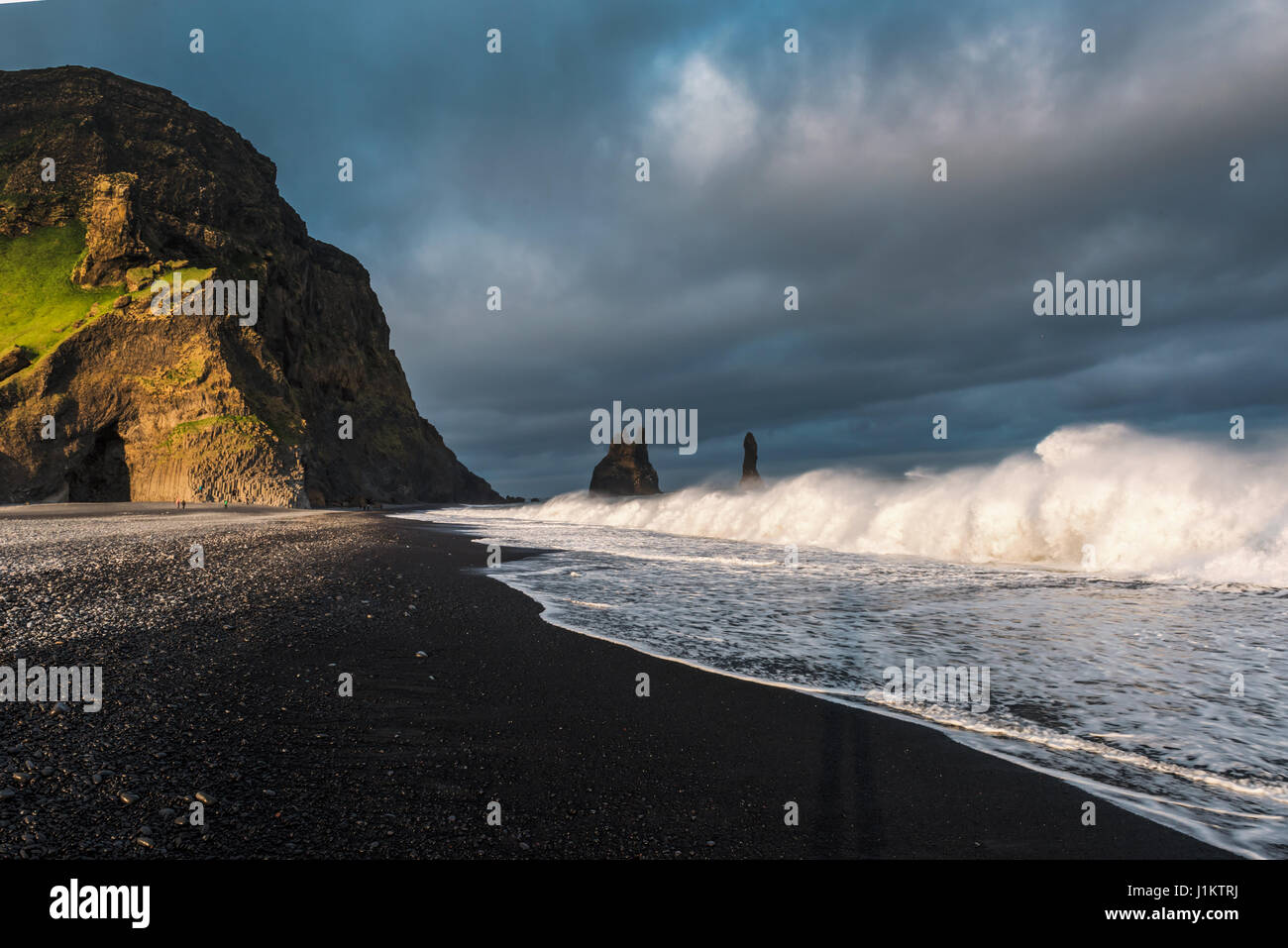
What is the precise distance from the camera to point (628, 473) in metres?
123

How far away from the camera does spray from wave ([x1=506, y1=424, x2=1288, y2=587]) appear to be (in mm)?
13375

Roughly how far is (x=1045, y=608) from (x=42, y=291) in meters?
69.8

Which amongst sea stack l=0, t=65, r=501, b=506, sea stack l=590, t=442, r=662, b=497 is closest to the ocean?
sea stack l=0, t=65, r=501, b=506

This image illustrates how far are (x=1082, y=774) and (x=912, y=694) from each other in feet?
5.20

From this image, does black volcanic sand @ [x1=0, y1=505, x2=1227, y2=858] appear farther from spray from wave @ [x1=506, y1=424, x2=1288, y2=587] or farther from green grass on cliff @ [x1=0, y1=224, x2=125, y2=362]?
green grass on cliff @ [x1=0, y1=224, x2=125, y2=362]

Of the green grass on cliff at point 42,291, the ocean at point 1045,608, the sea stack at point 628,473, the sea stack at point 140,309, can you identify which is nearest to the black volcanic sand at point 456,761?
the ocean at point 1045,608

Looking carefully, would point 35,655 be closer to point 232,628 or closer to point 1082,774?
point 232,628

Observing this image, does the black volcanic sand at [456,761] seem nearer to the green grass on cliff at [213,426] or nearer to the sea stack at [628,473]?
the green grass on cliff at [213,426]

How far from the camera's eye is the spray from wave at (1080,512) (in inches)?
527

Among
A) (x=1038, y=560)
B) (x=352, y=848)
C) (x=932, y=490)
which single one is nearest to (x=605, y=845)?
(x=352, y=848)

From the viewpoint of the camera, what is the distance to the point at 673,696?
4887 mm

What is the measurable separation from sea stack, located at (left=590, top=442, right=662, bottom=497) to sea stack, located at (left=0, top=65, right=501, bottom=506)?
60789mm

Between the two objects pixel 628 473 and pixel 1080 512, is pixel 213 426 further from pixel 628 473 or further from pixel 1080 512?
pixel 628 473

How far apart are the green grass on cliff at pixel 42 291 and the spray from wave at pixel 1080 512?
173ft
